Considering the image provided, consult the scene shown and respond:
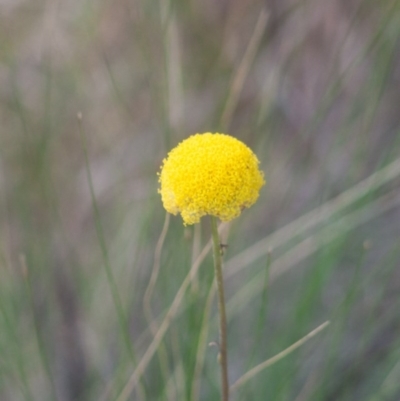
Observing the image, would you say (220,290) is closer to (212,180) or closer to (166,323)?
(212,180)

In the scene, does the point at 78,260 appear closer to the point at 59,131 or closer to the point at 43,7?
the point at 59,131

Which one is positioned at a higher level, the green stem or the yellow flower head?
the yellow flower head

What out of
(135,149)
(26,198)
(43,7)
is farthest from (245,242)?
(43,7)

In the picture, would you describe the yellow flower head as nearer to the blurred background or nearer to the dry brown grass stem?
the dry brown grass stem

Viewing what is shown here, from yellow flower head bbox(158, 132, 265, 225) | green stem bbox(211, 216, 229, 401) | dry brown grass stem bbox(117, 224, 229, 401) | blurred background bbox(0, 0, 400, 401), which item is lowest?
green stem bbox(211, 216, 229, 401)

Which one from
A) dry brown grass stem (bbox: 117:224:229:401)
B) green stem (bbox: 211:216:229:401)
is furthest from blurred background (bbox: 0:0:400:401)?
green stem (bbox: 211:216:229:401)

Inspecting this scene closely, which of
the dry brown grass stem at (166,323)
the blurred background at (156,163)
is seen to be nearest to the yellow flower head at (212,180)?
the dry brown grass stem at (166,323)

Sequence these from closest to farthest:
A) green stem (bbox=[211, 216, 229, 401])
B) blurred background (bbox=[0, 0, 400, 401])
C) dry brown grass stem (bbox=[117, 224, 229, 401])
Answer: green stem (bbox=[211, 216, 229, 401]), dry brown grass stem (bbox=[117, 224, 229, 401]), blurred background (bbox=[0, 0, 400, 401])
